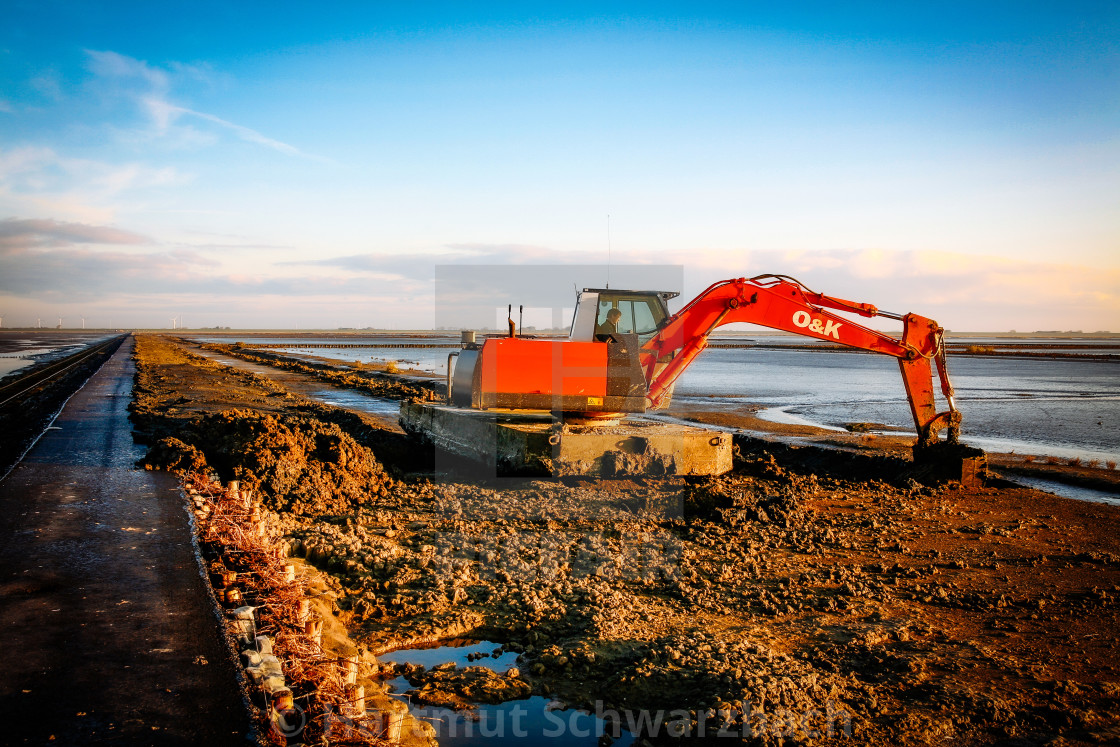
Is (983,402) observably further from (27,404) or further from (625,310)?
(27,404)

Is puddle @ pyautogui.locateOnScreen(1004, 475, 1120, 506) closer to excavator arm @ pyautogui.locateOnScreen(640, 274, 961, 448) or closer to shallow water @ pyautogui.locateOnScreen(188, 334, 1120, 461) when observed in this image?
excavator arm @ pyautogui.locateOnScreen(640, 274, 961, 448)

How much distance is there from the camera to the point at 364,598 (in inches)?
231

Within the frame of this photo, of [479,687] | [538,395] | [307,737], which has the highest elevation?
[538,395]

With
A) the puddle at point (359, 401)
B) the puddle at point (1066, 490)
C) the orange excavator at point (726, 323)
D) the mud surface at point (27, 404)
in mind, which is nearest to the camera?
the puddle at point (1066, 490)

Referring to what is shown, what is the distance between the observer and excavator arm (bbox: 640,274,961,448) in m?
11.4

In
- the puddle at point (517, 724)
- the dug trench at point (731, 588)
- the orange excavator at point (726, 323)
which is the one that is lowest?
the puddle at point (517, 724)

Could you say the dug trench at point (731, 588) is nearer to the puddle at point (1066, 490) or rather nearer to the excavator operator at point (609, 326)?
the puddle at point (1066, 490)

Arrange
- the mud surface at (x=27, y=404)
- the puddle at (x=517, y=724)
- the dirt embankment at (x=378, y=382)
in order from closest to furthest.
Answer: the puddle at (x=517, y=724) < the mud surface at (x=27, y=404) < the dirt embankment at (x=378, y=382)

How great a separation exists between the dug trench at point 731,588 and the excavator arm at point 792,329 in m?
1.65

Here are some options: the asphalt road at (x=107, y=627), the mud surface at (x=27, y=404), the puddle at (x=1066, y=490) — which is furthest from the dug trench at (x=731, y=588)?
the mud surface at (x=27, y=404)

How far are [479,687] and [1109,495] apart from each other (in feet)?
36.4

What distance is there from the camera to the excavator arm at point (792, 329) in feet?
37.4

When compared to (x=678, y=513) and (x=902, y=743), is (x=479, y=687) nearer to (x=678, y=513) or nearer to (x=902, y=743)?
(x=902, y=743)

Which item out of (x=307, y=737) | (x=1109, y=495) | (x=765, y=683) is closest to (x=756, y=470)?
(x=1109, y=495)
